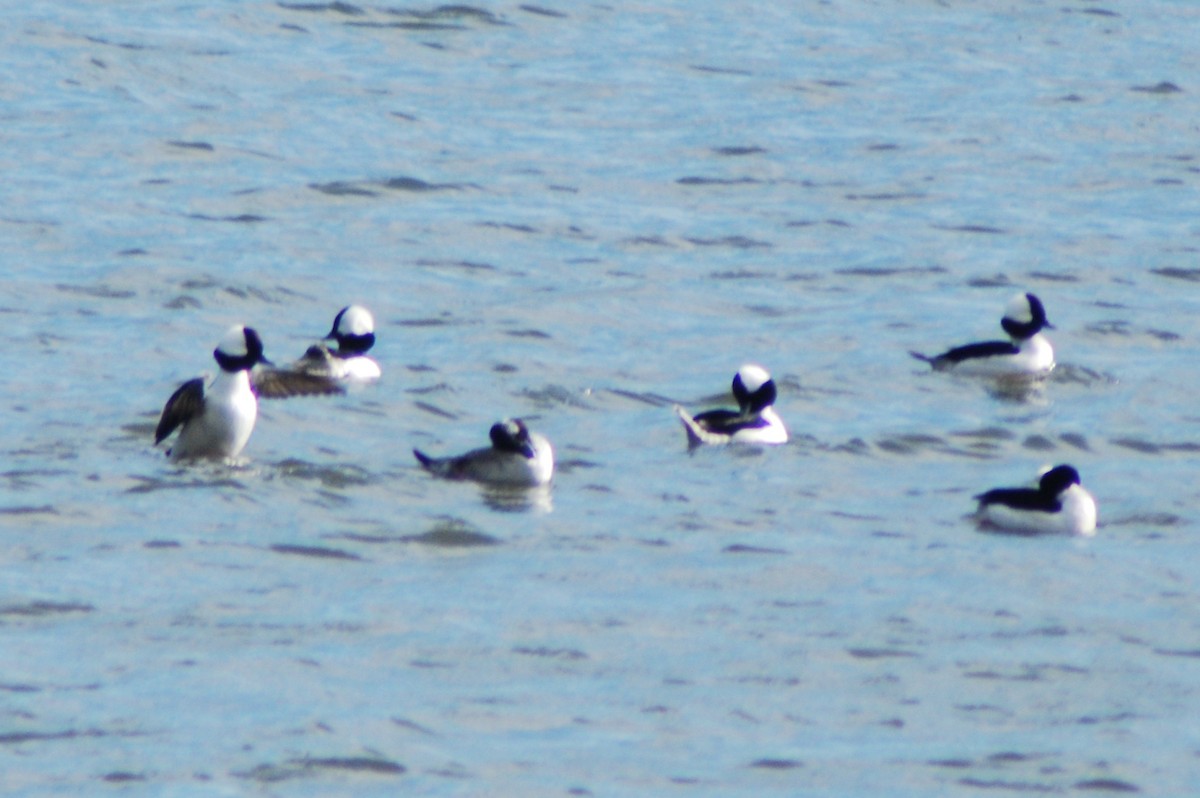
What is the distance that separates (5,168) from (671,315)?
730 cm

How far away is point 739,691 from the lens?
A: 33.8ft

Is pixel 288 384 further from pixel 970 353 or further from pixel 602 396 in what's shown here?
pixel 970 353

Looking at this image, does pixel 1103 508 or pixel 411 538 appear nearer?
pixel 411 538

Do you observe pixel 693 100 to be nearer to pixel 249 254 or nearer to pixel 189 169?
pixel 189 169

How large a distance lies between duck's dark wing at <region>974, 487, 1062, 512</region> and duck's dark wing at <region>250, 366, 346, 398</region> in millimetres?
4797

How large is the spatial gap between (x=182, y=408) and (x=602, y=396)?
293 cm

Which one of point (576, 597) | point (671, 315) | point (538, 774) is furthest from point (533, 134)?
point (538, 774)

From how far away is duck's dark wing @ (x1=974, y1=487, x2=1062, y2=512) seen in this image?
1286 centimetres

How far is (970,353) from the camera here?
17.4 m

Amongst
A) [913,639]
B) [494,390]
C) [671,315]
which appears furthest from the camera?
[671,315]

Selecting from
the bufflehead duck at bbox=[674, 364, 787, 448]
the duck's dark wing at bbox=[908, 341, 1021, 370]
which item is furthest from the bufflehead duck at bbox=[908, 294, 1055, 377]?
the bufflehead duck at bbox=[674, 364, 787, 448]

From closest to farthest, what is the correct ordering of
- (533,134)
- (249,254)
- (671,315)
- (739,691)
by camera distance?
(739,691)
(671,315)
(249,254)
(533,134)

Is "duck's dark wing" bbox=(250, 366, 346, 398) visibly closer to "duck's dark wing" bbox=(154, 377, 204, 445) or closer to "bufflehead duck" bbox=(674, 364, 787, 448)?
"duck's dark wing" bbox=(154, 377, 204, 445)

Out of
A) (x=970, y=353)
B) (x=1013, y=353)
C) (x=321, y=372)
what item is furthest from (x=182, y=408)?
(x=1013, y=353)
